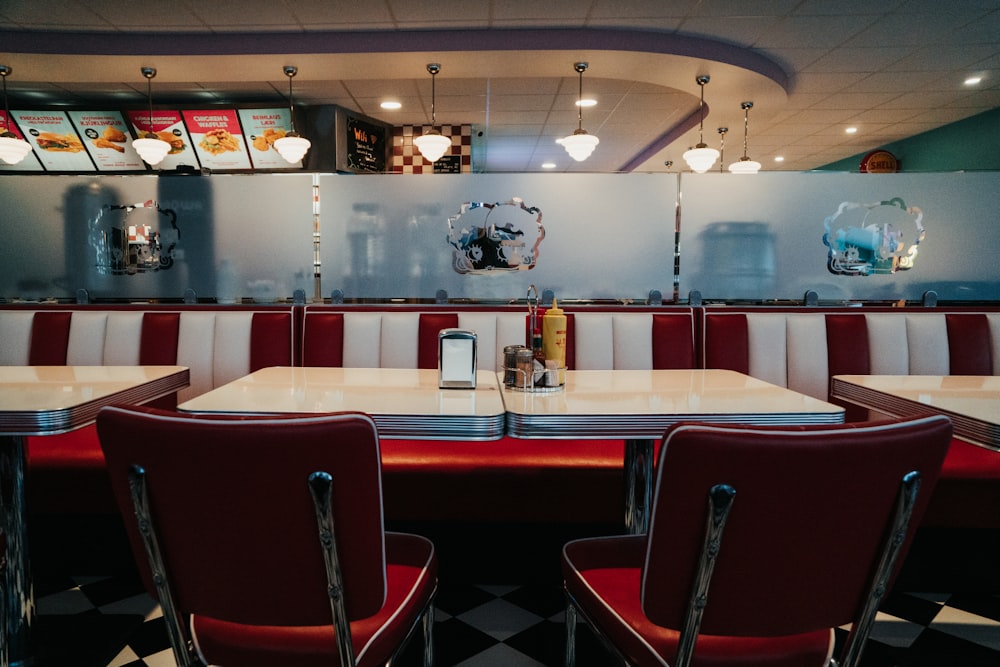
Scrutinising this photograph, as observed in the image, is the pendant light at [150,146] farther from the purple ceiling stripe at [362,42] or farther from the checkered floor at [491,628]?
the checkered floor at [491,628]

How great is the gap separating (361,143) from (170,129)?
2.03 meters

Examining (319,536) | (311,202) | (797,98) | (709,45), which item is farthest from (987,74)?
(319,536)

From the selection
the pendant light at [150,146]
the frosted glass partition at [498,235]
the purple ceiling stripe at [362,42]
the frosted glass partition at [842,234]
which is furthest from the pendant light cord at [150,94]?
the frosted glass partition at [842,234]

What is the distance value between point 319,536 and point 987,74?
24.9 feet

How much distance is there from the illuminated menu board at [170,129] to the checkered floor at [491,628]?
17.9 feet

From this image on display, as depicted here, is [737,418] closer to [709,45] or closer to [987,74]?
[709,45]

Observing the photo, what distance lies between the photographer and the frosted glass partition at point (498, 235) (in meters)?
3.33

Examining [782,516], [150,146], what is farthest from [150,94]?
[782,516]

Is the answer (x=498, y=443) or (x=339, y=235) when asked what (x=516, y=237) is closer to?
(x=339, y=235)

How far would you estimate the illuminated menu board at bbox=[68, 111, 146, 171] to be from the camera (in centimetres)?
633

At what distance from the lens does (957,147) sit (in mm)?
7453

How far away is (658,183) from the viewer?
130 inches

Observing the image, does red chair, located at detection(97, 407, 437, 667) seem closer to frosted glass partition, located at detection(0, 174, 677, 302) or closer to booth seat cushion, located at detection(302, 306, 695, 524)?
booth seat cushion, located at detection(302, 306, 695, 524)

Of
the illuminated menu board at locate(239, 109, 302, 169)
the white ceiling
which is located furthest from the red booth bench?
the illuminated menu board at locate(239, 109, 302, 169)
